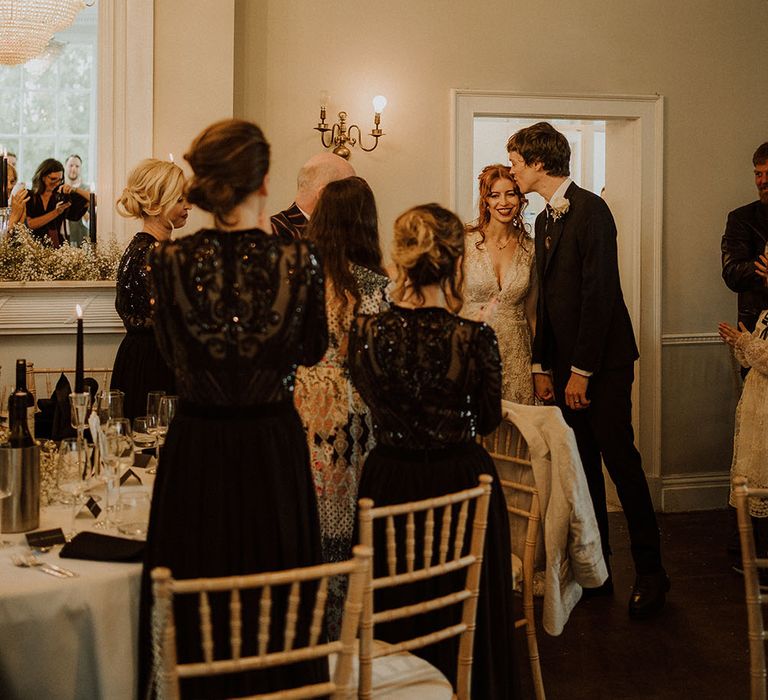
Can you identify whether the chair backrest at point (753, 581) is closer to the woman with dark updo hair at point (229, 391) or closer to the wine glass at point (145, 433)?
the woman with dark updo hair at point (229, 391)

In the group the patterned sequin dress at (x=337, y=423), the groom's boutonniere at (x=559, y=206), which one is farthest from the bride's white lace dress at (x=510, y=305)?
the patterned sequin dress at (x=337, y=423)

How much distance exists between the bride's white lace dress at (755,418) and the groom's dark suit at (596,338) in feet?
1.73

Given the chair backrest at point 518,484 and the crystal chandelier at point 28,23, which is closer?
the chair backrest at point 518,484

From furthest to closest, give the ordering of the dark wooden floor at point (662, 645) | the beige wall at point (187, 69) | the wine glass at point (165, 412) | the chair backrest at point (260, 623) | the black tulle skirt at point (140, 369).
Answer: the beige wall at point (187, 69)
the black tulle skirt at point (140, 369)
the dark wooden floor at point (662, 645)
the wine glass at point (165, 412)
the chair backrest at point (260, 623)

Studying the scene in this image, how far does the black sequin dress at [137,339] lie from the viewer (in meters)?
3.70

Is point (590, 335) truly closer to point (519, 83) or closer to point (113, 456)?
point (519, 83)

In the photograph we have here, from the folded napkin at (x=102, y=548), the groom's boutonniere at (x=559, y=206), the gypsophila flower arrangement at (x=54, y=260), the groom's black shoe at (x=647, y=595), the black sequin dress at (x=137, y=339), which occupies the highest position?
the groom's boutonniere at (x=559, y=206)

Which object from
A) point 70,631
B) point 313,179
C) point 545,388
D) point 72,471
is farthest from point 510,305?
point 70,631

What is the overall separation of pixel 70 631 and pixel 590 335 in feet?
8.49

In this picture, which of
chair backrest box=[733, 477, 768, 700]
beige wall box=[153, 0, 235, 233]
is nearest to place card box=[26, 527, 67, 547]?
chair backrest box=[733, 477, 768, 700]

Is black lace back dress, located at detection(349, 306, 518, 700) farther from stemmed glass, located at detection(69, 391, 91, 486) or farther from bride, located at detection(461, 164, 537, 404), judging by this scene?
bride, located at detection(461, 164, 537, 404)

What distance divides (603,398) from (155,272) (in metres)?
2.42

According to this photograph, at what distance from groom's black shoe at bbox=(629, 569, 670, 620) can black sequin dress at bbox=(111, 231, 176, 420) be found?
6.80 ft

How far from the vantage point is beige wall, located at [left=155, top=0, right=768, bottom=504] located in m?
5.02
